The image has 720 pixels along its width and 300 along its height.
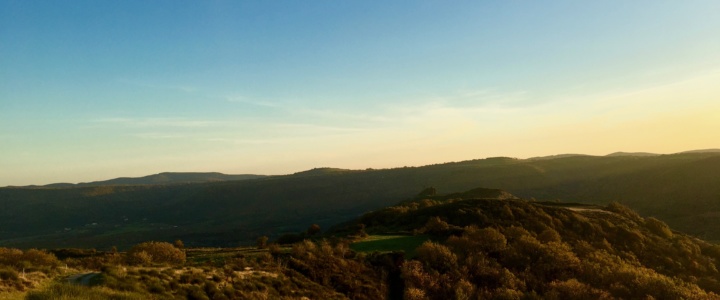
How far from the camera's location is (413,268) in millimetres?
21453

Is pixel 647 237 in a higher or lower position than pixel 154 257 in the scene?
lower

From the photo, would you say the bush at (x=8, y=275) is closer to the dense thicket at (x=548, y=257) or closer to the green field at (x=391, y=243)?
the dense thicket at (x=548, y=257)

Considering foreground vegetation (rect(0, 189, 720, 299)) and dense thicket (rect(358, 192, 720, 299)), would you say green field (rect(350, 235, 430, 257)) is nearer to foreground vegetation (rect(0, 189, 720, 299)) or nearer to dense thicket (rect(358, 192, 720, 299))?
foreground vegetation (rect(0, 189, 720, 299))

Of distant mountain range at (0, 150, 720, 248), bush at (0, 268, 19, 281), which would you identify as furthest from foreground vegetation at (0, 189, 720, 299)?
distant mountain range at (0, 150, 720, 248)

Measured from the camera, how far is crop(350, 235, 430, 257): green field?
25484 mm

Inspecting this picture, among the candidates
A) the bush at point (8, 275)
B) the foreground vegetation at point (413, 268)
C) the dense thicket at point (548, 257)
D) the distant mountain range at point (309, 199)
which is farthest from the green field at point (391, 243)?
the distant mountain range at point (309, 199)

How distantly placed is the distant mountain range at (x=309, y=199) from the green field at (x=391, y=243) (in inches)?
1761

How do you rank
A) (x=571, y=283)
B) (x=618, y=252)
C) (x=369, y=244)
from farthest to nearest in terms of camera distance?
1. (x=618, y=252)
2. (x=369, y=244)
3. (x=571, y=283)

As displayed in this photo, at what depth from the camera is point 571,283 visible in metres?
20.4

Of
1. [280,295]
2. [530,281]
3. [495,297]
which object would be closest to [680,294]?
[530,281]

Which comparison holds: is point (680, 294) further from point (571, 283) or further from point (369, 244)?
point (369, 244)

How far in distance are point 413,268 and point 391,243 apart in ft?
19.2

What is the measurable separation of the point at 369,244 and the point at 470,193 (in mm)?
46306

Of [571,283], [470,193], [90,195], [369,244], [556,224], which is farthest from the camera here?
[90,195]
